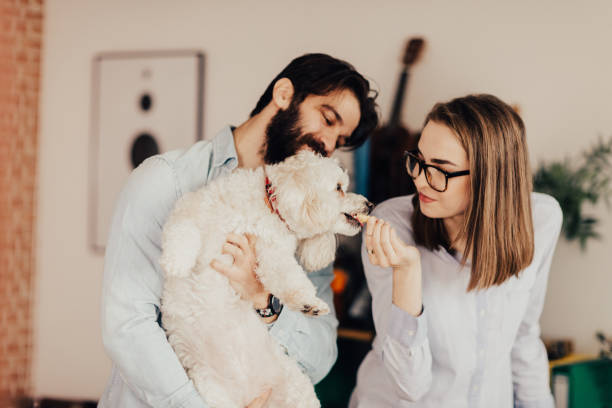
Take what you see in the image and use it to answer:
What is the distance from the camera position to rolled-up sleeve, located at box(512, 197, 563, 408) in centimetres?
153

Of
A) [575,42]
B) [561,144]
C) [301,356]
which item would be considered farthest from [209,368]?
[575,42]

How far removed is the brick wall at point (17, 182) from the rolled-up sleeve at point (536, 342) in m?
3.54

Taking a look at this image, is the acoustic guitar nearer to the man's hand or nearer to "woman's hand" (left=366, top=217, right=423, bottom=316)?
"woman's hand" (left=366, top=217, right=423, bottom=316)

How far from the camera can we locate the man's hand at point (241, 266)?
3.89 feet

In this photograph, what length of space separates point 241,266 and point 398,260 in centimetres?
44

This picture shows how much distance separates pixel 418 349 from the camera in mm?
1293

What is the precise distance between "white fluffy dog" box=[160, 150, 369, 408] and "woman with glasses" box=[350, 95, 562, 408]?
0.68 ft

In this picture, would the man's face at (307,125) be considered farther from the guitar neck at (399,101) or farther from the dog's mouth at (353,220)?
the guitar neck at (399,101)

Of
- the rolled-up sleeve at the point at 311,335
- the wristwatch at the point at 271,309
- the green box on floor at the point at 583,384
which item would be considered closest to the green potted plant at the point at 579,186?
the green box on floor at the point at 583,384

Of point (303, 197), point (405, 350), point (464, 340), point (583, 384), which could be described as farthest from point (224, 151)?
point (583, 384)

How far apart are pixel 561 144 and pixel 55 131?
147 inches

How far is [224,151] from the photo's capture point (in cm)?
138

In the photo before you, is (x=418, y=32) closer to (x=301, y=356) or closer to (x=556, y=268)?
(x=556, y=268)


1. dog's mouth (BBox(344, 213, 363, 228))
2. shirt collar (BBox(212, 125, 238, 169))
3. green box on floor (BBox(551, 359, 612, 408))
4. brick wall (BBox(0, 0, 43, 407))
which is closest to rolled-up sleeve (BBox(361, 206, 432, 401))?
dog's mouth (BBox(344, 213, 363, 228))
